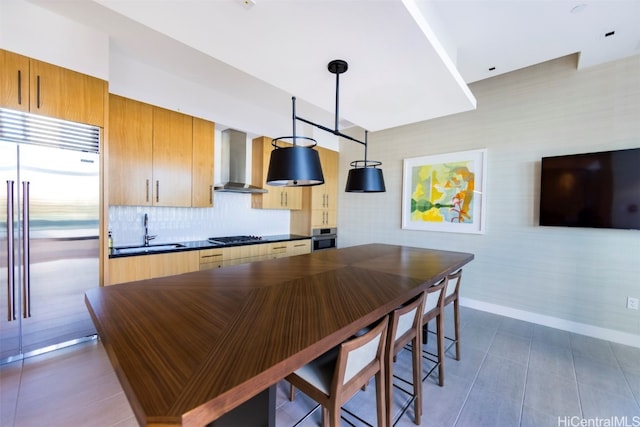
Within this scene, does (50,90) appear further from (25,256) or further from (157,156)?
(25,256)

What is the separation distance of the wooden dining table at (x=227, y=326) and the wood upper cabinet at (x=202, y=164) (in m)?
1.76

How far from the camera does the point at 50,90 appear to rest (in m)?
2.11

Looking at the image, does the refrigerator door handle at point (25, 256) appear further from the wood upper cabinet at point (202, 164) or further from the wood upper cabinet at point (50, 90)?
the wood upper cabinet at point (202, 164)

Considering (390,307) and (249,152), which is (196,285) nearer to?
Result: (390,307)

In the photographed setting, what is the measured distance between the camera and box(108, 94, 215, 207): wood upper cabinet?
2.70m

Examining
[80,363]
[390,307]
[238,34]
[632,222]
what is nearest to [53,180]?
[80,363]

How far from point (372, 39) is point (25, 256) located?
3.07 metres

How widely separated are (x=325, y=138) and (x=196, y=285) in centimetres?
393

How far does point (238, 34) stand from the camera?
171 cm

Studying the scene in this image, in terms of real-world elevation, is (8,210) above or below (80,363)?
above

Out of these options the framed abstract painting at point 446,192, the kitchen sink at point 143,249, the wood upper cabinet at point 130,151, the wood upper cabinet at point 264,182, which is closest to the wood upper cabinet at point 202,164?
the wood upper cabinet at point 130,151

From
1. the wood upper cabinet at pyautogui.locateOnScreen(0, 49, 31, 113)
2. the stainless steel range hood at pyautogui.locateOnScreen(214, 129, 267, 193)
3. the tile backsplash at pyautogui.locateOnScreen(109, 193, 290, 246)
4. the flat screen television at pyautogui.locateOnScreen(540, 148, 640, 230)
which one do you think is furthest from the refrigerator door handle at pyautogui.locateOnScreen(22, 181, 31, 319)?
the flat screen television at pyautogui.locateOnScreen(540, 148, 640, 230)

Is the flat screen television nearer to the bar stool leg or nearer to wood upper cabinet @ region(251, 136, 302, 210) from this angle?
the bar stool leg
